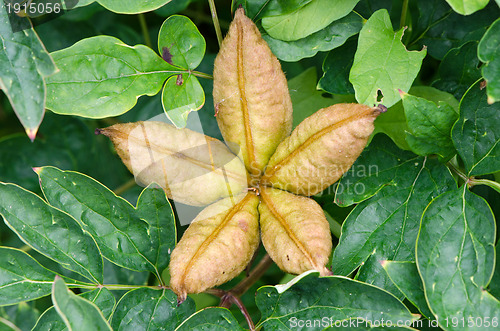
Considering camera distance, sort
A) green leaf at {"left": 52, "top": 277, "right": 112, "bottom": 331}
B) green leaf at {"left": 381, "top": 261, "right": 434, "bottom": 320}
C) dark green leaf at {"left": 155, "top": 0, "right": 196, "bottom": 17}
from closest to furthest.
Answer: green leaf at {"left": 52, "top": 277, "right": 112, "bottom": 331} → green leaf at {"left": 381, "top": 261, "right": 434, "bottom": 320} → dark green leaf at {"left": 155, "top": 0, "right": 196, "bottom": 17}

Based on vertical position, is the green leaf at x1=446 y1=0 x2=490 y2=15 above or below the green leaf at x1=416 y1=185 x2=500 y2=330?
above

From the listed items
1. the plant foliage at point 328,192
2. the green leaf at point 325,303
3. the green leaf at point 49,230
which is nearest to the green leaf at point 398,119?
the plant foliage at point 328,192

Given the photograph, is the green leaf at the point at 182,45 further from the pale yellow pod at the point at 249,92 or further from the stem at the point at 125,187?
the stem at the point at 125,187

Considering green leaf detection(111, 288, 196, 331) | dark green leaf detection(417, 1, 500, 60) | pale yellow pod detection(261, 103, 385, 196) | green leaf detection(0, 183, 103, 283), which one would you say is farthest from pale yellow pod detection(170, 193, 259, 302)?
dark green leaf detection(417, 1, 500, 60)

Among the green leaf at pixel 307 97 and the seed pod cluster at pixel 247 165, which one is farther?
the green leaf at pixel 307 97

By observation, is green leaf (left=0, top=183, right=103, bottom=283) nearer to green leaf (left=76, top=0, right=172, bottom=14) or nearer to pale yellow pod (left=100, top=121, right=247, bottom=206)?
pale yellow pod (left=100, top=121, right=247, bottom=206)
